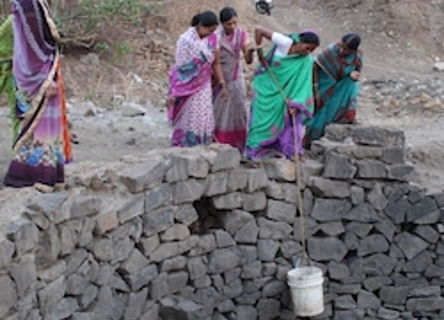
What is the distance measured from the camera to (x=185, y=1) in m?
12.0

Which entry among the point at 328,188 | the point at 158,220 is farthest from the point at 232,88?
the point at 158,220

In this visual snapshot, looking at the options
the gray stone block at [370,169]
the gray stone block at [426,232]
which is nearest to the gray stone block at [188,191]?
the gray stone block at [370,169]

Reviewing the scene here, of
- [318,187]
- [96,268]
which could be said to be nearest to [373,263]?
[318,187]

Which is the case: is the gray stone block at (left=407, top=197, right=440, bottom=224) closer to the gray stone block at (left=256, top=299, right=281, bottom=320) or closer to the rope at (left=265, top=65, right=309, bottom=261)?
the rope at (left=265, top=65, right=309, bottom=261)

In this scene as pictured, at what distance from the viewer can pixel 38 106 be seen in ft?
16.5

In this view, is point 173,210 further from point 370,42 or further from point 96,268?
point 370,42

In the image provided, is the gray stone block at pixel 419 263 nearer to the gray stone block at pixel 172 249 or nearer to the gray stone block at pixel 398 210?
the gray stone block at pixel 398 210

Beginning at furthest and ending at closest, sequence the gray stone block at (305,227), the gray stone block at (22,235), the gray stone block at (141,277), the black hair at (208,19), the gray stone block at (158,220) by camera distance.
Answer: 1. the gray stone block at (305,227)
2. the black hair at (208,19)
3. the gray stone block at (158,220)
4. the gray stone block at (141,277)
5. the gray stone block at (22,235)

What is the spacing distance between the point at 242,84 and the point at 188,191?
1212mm

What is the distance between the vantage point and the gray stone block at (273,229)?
6.87 metres

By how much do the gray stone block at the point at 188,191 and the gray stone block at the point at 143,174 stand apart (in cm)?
22

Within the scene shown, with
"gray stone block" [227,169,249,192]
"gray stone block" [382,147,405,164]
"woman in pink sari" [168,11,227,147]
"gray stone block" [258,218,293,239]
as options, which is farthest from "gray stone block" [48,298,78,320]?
"gray stone block" [382,147,405,164]

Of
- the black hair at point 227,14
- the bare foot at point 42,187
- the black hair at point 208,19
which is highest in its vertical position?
the black hair at point 227,14

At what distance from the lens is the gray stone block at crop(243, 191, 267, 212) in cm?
671
